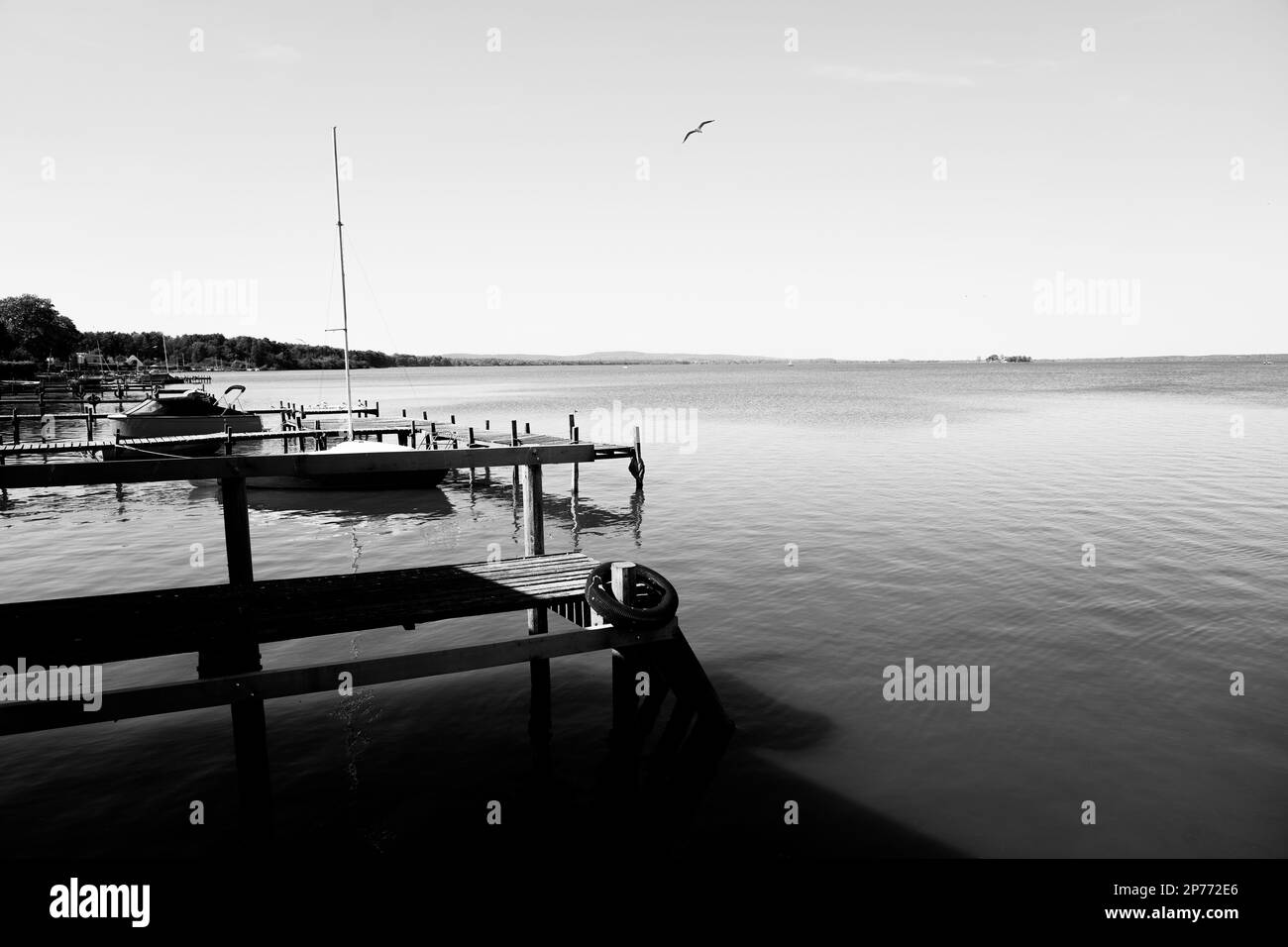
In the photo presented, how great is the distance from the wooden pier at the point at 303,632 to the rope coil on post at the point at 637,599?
74mm

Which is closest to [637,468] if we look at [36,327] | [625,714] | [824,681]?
[824,681]

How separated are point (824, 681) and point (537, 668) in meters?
4.08

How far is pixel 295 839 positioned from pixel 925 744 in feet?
21.8

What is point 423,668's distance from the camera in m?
5.91

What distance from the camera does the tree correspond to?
11600cm

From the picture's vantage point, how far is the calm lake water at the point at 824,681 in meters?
7.32

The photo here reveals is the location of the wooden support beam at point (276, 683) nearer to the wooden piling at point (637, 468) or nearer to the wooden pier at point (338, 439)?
the wooden pier at point (338, 439)

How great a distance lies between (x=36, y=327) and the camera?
390 feet

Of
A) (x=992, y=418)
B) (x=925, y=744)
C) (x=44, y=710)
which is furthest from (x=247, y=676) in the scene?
(x=992, y=418)

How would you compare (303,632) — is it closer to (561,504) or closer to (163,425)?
(561,504)

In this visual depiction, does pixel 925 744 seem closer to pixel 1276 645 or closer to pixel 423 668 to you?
pixel 423 668

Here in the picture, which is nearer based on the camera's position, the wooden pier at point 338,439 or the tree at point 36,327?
the wooden pier at point 338,439

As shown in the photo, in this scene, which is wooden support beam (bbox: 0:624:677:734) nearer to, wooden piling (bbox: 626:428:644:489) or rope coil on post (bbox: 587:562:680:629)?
rope coil on post (bbox: 587:562:680:629)

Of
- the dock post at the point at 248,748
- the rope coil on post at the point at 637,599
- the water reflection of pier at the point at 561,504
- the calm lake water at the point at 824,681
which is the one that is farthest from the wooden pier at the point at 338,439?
the dock post at the point at 248,748
